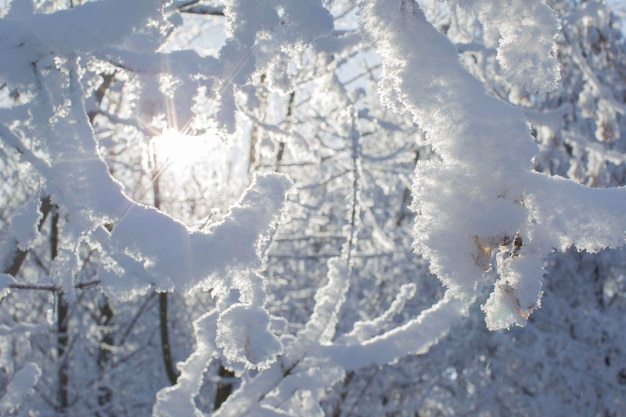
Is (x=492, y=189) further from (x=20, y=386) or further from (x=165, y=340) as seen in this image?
(x=165, y=340)

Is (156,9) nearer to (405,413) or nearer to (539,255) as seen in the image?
(539,255)

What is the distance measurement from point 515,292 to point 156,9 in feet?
2.89

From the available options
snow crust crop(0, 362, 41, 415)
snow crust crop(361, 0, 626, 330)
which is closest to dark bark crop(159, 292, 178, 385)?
snow crust crop(0, 362, 41, 415)

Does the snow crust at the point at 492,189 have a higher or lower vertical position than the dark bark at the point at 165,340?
higher

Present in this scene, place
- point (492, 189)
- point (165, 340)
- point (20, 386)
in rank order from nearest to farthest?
point (492, 189) < point (20, 386) < point (165, 340)

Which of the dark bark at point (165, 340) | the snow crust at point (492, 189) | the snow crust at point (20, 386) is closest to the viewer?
the snow crust at point (492, 189)

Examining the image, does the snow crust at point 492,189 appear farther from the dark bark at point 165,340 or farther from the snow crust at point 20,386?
the dark bark at point 165,340

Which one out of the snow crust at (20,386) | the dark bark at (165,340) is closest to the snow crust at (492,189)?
the snow crust at (20,386)

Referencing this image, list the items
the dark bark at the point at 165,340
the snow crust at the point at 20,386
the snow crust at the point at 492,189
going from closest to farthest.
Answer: the snow crust at the point at 492,189 → the snow crust at the point at 20,386 → the dark bark at the point at 165,340

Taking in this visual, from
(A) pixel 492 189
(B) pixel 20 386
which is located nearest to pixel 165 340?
(B) pixel 20 386

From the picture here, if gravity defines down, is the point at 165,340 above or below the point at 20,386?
below

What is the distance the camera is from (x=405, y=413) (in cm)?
705

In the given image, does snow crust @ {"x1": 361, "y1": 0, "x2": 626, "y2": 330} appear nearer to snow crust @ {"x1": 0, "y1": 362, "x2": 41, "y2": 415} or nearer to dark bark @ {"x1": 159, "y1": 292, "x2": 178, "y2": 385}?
snow crust @ {"x1": 0, "y1": 362, "x2": 41, "y2": 415}

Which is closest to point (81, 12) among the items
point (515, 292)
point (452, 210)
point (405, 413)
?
point (452, 210)
